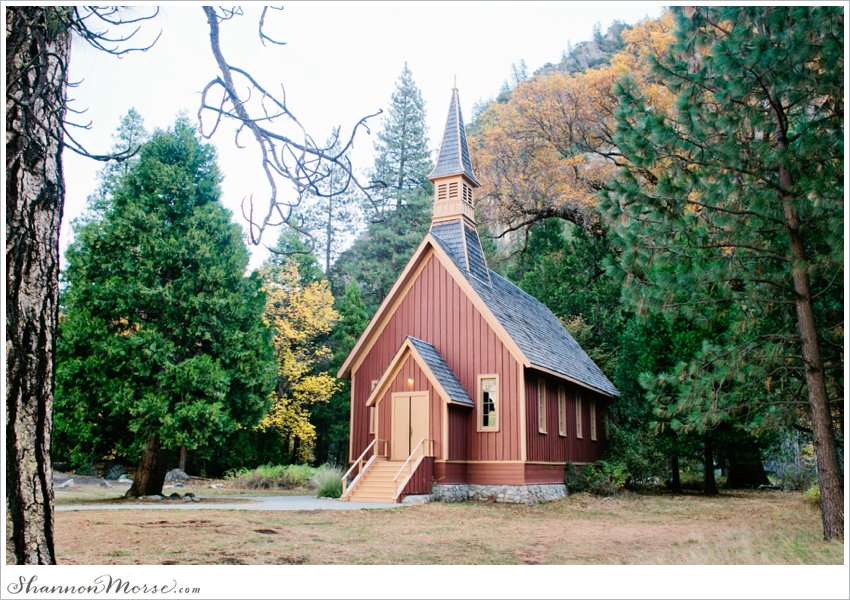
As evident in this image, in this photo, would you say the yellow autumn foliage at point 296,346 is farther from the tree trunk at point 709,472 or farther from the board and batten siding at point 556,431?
the tree trunk at point 709,472

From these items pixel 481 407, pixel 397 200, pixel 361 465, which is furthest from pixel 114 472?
pixel 397 200

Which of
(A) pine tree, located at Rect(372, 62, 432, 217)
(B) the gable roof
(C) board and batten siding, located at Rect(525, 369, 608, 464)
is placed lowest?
(C) board and batten siding, located at Rect(525, 369, 608, 464)

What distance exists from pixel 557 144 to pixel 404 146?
10534 mm

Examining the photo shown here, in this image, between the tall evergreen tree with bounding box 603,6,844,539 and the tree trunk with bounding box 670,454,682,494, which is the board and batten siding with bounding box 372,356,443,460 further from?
the tree trunk with bounding box 670,454,682,494

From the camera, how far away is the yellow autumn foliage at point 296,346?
77.3 ft

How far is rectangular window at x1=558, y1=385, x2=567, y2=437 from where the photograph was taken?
54.0 ft

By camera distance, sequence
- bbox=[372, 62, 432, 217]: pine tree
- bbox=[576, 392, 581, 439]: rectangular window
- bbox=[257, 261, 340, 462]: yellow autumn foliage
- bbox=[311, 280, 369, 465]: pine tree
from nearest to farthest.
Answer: bbox=[576, 392, 581, 439]: rectangular window < bbox=[257, 261, 340, 462]: yellow autumn foliage < bbox=[311, 280, 369, 465]: pine tree < bbox=[372, 62, 432, 217]: pine tree

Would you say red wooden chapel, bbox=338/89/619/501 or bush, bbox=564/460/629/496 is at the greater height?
red wooden chapel, bbox=338/89/619/501

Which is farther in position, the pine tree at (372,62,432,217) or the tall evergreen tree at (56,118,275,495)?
the pine tree at (372,62,432,217)

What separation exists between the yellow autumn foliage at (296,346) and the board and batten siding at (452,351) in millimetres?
7711

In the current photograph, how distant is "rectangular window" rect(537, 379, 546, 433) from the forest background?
238cm

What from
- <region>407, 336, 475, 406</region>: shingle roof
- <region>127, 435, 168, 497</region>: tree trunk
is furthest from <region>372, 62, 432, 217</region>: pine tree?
<region>127, 435, 168, 497</region>: tree trunk

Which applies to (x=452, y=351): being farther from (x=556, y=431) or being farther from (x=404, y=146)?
(x=404, y=146)

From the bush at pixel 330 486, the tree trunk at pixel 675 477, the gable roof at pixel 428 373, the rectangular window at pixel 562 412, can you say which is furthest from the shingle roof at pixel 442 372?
the tree trunk at pixel 675 477
